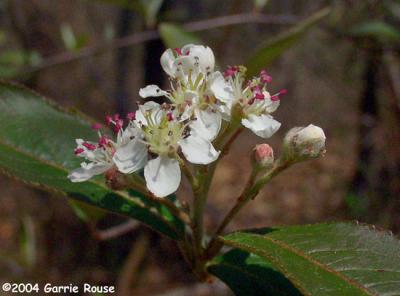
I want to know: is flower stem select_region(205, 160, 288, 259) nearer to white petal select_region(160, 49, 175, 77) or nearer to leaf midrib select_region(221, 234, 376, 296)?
leaf midrib select_region(221, 234, 376, 296)

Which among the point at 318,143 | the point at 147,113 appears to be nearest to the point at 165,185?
the point at 147,113

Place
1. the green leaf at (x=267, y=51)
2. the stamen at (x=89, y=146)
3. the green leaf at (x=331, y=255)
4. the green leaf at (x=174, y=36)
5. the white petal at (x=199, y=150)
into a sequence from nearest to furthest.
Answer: the green leaf at (x=331, y=255) < the white petal at (x=199, y=150) < the stamen at (x=89, y=146) < the green leaf at (x=267, y=51) < the green leaf at (x=174, y=36)

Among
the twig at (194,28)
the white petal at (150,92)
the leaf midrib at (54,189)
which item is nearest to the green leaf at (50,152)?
the leaf midrib at (54,189)

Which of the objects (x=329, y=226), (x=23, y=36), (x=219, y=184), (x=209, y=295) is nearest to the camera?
(x=329, y=226)

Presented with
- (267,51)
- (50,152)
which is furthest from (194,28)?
(50,152)

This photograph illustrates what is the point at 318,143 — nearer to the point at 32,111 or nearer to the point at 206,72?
the point at 206,72

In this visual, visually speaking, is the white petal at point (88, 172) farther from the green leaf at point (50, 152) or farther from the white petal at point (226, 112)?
the white petal at point (226, 112)

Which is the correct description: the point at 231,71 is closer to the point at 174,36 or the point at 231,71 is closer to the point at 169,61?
the point at 169,61
